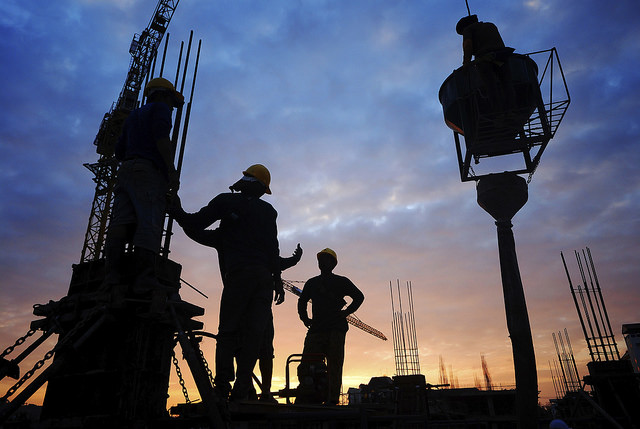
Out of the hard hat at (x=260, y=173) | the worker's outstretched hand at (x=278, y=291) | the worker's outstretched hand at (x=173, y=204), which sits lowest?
the worker's outstretched hand at (x=278, y=291)

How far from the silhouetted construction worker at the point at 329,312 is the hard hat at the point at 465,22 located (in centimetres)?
789

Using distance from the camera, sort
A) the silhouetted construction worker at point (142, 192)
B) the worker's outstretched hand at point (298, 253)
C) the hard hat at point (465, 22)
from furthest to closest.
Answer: the hard hat at point (465, 22)
the worker's outstretched hand at point (298, 253)
the silhouetted construction worker at point (142, 192)

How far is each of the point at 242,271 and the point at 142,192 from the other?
1.42 meters

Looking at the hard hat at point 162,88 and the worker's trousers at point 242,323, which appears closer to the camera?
the worker's trousers at point 242,323

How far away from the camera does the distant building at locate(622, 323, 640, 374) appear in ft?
161

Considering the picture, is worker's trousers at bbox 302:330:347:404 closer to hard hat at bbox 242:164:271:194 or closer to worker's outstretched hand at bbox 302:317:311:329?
worker's outstretched hand at bbox 302:317:311:329

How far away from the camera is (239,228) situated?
5145 mm

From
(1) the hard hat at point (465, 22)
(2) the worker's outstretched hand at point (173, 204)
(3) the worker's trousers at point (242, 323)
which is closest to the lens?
(3) the worker's trousers at point (242, 323)

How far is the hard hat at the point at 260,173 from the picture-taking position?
566 cm

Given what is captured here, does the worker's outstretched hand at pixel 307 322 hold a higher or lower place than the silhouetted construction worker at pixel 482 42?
lower

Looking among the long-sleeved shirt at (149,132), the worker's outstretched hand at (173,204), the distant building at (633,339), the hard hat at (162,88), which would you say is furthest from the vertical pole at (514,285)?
the distant building at (633,339)

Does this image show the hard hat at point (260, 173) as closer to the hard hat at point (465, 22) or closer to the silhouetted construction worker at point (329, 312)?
the silhouetted construction worker at point (329, 312)

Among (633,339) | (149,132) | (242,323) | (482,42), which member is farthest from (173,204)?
(633,339)

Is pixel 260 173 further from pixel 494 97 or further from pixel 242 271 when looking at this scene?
pixel 494 97
